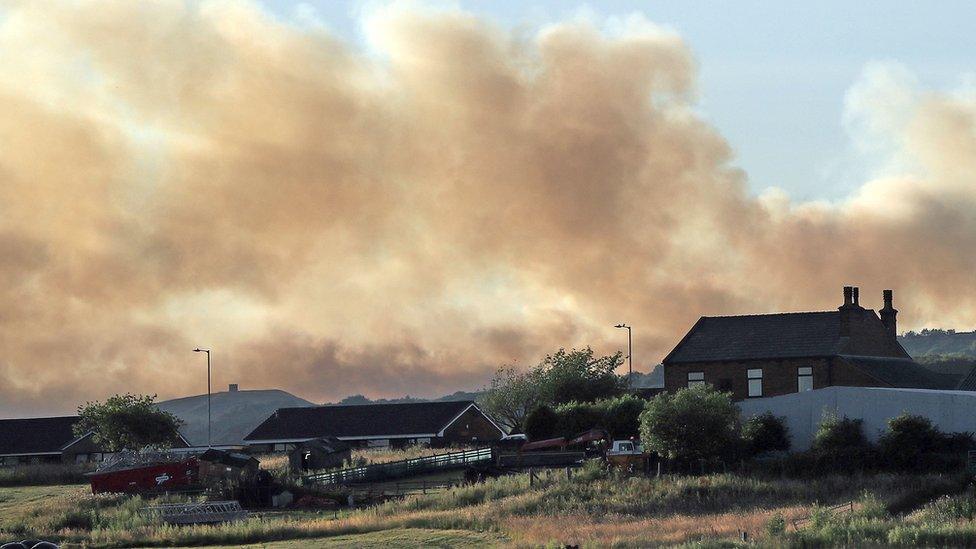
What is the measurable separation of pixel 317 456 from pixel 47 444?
4870 cm

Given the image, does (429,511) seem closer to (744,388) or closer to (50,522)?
(50,522)

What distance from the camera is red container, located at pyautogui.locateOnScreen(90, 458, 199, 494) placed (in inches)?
3725

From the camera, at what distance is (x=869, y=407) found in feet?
263

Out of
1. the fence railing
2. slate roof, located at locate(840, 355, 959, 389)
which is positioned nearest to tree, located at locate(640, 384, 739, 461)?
the fence railing

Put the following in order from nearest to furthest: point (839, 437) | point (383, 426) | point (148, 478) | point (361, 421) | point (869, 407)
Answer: point (839, 437), point (869, 407), point (148, 478), point (383, 426), point (361, 421)

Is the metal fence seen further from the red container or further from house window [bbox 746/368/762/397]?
house window [bbox 746/368/762/397]

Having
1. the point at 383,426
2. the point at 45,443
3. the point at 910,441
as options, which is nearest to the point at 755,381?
the point at 910,441

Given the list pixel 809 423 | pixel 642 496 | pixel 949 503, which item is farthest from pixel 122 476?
pixel 949 503

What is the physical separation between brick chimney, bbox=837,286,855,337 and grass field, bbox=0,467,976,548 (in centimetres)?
2485

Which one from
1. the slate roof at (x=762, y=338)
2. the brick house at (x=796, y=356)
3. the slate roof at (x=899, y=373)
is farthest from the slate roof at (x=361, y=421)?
the slate roof at (x=899, y=373)

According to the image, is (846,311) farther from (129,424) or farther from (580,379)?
(129,424)

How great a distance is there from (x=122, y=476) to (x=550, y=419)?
93.6 feet

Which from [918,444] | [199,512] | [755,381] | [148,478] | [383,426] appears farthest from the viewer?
[383,426]

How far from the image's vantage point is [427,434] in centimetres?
13188
